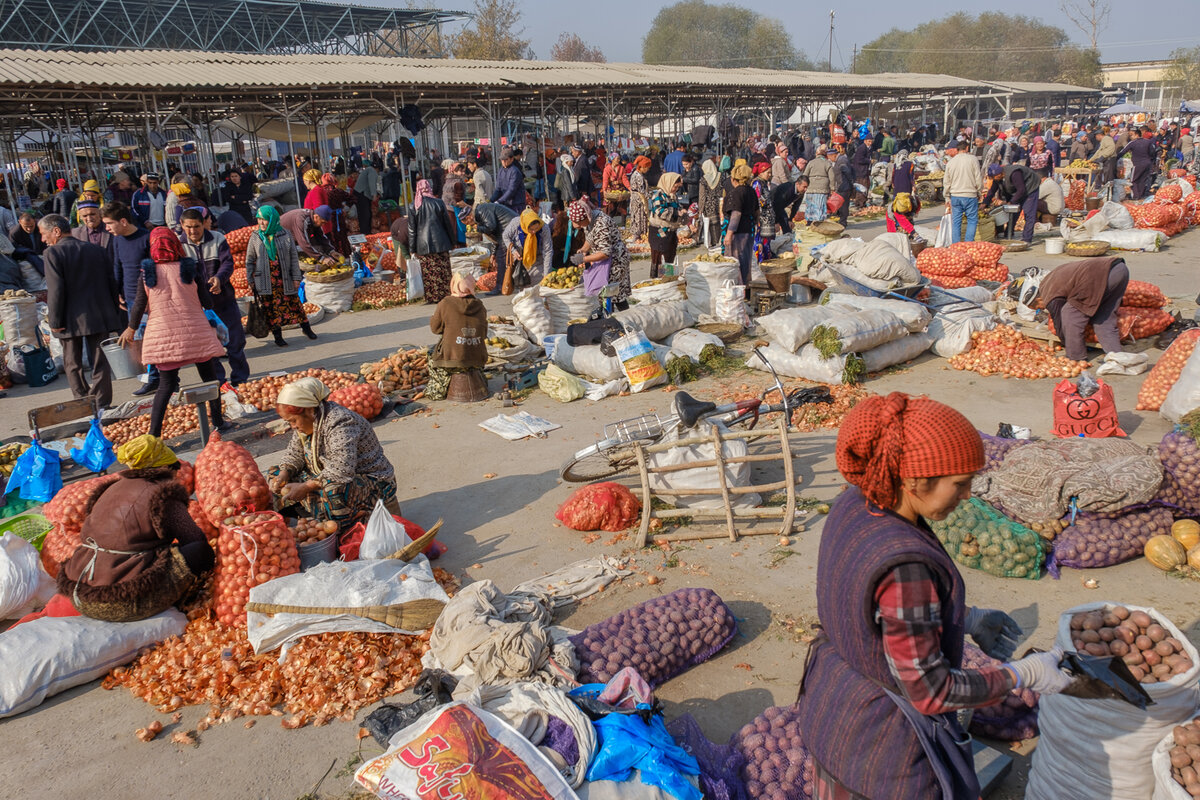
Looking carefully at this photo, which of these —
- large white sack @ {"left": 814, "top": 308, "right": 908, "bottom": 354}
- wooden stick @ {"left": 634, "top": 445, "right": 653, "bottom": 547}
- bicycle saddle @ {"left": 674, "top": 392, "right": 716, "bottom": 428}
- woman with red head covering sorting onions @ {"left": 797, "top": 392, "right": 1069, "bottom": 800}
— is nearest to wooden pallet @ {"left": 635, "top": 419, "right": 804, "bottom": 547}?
wooden stick @ {"left": 634, "top": 445, "right": 653, "bottom": 547}

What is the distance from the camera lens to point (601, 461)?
625 cm

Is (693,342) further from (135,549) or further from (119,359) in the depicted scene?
(135,549)

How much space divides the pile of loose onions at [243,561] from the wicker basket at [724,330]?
5.64 metres

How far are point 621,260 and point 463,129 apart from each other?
116 ft

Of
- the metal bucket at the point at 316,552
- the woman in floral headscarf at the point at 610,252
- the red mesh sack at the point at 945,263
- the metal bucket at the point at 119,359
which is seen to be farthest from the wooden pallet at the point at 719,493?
the red mesh sack at the point at 945,263

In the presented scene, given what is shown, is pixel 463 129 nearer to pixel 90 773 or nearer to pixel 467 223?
→ pixel 467 223

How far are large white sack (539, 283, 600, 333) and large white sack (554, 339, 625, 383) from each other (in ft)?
3.59

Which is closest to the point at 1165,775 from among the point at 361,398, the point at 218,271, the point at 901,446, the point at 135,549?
the point at 901,446

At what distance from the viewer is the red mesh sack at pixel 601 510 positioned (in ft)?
17.7

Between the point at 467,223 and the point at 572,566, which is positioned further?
the point at 467,223

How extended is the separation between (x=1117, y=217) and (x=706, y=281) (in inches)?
371

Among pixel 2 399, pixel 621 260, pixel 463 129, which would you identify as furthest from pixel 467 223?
pixel 463 129

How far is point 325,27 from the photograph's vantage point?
4506 cm

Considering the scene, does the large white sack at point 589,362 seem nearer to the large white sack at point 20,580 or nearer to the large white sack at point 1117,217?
the large white sack at point 20,580
